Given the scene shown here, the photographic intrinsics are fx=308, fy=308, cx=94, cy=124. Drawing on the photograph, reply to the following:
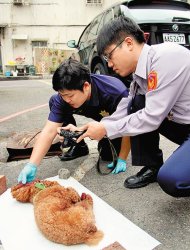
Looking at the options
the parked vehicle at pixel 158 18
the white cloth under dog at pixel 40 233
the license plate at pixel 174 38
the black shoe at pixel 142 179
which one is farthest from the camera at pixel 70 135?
the license plate at pixel 174 38

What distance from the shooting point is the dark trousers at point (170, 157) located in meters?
1.68

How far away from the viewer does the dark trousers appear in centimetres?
168

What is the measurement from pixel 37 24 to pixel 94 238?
1674 cm

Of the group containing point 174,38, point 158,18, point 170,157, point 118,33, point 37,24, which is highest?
point 37,24

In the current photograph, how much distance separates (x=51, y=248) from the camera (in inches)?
60.1

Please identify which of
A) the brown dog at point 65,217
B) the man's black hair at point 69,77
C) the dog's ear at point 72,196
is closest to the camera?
the brown dog at point 65,217

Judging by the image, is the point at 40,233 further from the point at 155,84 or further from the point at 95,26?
the point at 95,26

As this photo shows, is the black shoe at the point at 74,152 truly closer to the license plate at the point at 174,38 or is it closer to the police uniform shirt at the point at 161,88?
the police uniform shirt at the point at 161,88

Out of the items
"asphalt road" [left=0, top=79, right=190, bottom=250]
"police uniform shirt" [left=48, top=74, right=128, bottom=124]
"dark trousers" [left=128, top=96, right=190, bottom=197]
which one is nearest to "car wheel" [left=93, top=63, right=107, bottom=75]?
"asphalt road" [left=0, top=79, right=190, bottom=250]

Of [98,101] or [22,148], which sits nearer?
[98,101]

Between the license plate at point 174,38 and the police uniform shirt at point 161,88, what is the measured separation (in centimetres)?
269

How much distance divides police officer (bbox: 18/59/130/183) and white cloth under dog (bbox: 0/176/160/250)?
0.71 ft

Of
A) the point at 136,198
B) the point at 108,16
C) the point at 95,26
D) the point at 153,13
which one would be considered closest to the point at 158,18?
the point at 153,13

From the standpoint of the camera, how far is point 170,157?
5.75 feet
